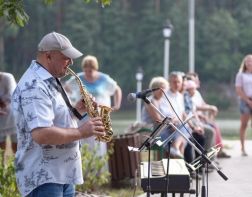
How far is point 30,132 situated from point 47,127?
5.6 inches

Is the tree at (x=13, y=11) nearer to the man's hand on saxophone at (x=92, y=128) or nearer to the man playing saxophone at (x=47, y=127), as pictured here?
the man playing saxophone at (x=47, y=127)

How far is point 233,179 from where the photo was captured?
36.1 ft

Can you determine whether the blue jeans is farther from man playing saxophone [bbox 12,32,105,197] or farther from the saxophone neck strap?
the saxophone neck strap

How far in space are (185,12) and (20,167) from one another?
199 ft

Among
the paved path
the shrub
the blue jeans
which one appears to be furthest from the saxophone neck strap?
the paved path

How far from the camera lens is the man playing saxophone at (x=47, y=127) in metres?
4.52

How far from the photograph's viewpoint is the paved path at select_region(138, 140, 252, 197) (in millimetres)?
9680

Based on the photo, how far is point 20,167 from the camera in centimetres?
469

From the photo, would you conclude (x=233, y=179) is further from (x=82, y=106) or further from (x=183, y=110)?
(x=82, y=106)

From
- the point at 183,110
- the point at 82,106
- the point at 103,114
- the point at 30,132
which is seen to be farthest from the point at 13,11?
the point at 183,110

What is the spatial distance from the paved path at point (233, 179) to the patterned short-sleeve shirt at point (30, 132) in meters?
3.37

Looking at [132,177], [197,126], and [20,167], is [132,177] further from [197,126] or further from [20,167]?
[20,167]

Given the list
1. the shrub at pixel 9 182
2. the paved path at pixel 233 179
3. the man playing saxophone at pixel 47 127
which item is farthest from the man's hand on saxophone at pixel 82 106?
the paved path at pixel 233 179

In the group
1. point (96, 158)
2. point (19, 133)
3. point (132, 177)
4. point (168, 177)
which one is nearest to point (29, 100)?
point (19, 133)
